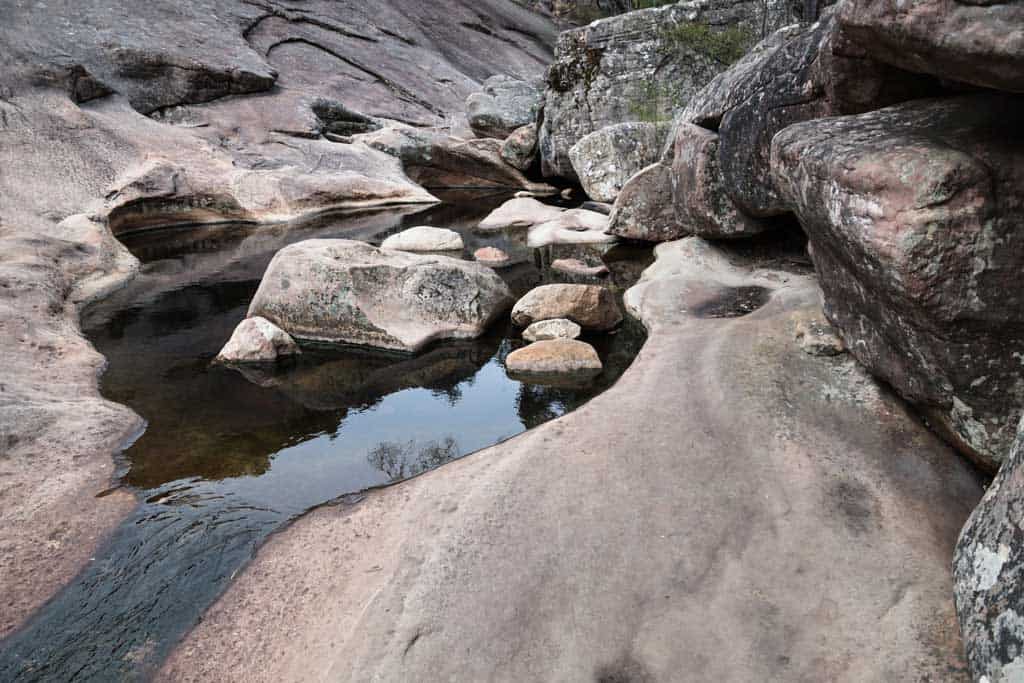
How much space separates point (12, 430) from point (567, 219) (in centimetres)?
777

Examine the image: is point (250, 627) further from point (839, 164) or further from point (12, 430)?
point (839, 164)

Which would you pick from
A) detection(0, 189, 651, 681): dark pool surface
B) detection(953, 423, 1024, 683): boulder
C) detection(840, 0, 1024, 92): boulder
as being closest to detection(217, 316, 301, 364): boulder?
detection(0, 189, 651, 681): dark pool surface

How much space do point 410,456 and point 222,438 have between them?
3.99 feet

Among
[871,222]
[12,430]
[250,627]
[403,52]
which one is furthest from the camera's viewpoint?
[403,52]

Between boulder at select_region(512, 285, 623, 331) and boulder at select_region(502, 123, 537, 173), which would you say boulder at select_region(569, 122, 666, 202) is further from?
boulder at select_region(512, 285, 623, 331)

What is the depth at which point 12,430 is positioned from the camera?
392 cm

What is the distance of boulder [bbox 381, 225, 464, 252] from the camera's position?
9641mm

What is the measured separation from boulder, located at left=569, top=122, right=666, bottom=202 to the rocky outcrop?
1.24 m

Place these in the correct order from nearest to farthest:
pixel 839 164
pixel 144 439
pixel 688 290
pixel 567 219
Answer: pixel 839 164
pixel 144 439
pixel 688 290
pixel 567 219

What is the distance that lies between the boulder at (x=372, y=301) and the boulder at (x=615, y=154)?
5.46m

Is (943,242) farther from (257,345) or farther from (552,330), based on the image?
(257,345)

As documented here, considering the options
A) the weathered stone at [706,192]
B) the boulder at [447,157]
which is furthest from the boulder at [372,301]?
the boulder at [447,157]

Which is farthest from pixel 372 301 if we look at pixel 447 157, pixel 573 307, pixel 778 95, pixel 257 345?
pixel 447 157

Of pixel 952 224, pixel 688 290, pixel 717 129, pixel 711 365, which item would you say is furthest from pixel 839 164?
pixel 717 129
